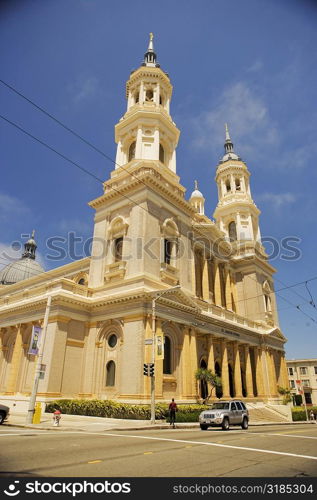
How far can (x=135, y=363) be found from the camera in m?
25.7

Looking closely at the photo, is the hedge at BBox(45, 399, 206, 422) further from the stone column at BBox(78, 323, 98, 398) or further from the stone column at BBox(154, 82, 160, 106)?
the stone column at BBox(154, 82, 160, 106)

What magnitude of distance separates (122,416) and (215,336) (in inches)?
592

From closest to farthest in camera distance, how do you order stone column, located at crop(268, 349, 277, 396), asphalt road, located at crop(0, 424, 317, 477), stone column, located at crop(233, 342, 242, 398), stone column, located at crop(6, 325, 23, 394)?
asphalt road, located at crop(0, 424, 317, 477) < stone column, located at crop(6, 325, 23, 394) < stone column, located at crop(233, 342, 242, 398) < stone column, located at crop(268, 349, 277, 396)

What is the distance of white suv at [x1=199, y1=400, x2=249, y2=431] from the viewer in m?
18.9

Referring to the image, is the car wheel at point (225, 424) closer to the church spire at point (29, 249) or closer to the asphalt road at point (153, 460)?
the asphalt road at point (153, 460)

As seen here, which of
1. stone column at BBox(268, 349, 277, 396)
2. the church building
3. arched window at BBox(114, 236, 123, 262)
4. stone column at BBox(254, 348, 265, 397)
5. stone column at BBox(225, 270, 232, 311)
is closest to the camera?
the church building

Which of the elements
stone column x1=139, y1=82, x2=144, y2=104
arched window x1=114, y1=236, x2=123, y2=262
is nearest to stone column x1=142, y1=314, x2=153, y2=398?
arched window x1=114, y1=236, x2=123, y2=262

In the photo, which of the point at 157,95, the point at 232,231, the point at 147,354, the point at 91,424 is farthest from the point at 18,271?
the point at 91,424

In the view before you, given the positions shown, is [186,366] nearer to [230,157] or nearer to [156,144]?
[156,144]

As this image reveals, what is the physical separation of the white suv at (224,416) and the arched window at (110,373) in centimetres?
1032

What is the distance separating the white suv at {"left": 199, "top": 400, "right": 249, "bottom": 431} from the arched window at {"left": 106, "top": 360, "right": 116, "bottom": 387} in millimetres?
10323

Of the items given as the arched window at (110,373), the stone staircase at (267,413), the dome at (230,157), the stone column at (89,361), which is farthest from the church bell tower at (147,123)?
the stone staircase at (267,413)
